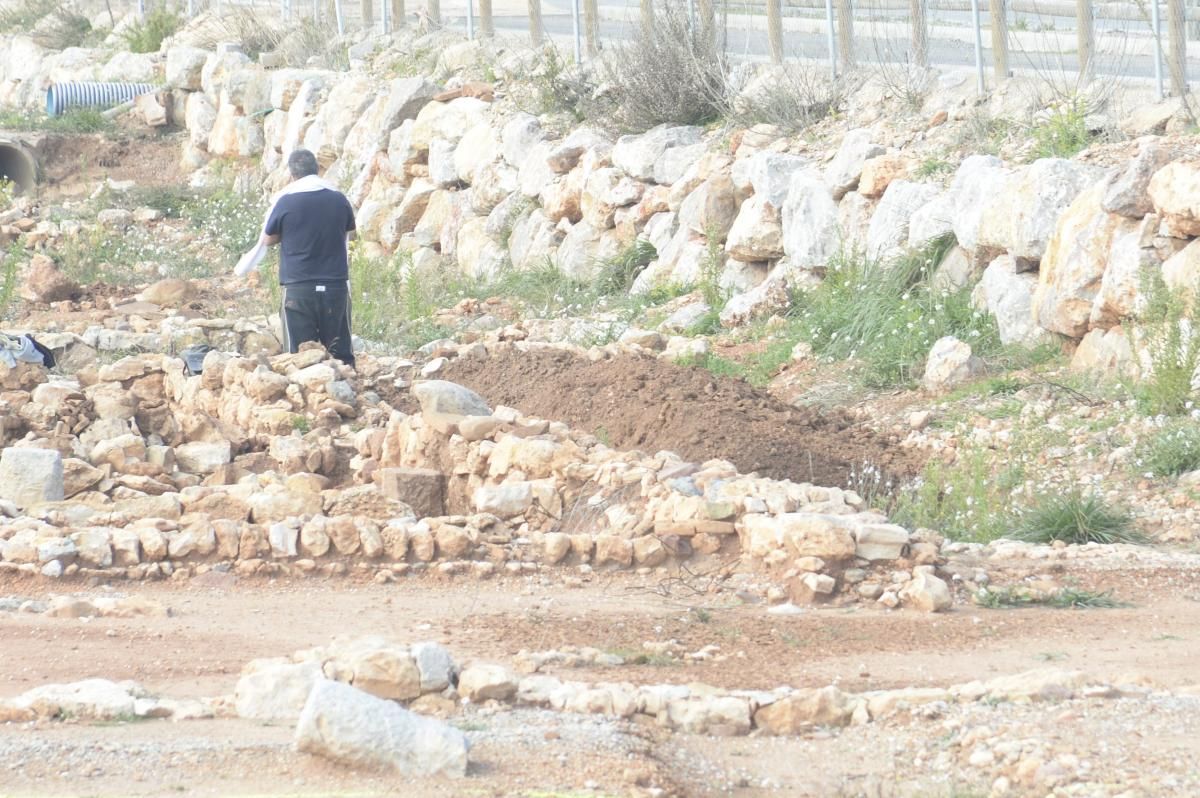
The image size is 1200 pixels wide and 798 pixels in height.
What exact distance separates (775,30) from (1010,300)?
203 inches

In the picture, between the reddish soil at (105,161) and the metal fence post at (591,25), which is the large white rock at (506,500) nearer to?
the metal fence post at (591,25)

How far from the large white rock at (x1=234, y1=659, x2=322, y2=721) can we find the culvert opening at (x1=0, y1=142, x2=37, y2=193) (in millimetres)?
18778

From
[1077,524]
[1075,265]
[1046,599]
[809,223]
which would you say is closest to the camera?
[1046,599]

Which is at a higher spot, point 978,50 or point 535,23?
point 535,23

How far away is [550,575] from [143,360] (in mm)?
4959

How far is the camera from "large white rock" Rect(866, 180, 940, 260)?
11.5 metres

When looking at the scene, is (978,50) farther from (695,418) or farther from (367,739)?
(367,739)

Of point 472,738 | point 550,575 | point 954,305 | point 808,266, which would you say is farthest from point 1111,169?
point 472,738

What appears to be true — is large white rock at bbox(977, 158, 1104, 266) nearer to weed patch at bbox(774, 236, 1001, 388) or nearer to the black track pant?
weed patch at bbox(774, 236, 1001, 388)

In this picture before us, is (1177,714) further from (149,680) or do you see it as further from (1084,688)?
(149,680)

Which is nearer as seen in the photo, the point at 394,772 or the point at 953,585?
the point at 394,772

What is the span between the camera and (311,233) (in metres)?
10.6

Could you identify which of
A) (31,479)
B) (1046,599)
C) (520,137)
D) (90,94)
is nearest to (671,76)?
(520,137)

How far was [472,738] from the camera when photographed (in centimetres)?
460
